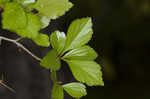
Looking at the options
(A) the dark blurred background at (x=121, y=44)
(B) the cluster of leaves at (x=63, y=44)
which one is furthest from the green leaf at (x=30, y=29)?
(A) the dark blurred background at (x=121, y=44)

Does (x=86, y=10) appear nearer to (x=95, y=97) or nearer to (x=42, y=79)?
(x=95, y=97)

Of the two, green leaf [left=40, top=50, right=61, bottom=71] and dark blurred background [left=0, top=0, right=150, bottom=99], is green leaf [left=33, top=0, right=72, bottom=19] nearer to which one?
green leaf [left=40, top=50, right=61, bottom=71]

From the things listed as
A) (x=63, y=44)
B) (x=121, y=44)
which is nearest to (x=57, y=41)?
(x=63, y=44)

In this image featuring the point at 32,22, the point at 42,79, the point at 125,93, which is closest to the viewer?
the point at 32,22

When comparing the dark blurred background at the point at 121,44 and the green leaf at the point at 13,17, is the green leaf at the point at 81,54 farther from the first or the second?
the dark blurred background at the point at 121,44

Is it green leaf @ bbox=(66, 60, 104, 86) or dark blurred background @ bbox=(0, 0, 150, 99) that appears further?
dark blurred background @ bbox=(0, 0, 150, 99)

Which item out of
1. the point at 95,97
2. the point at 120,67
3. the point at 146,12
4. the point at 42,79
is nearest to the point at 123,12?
the point at 146,12

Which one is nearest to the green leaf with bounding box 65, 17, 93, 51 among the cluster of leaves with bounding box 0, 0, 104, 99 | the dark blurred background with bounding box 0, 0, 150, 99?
the cluster of leaves with bounding box 0, 0, 104, 99
